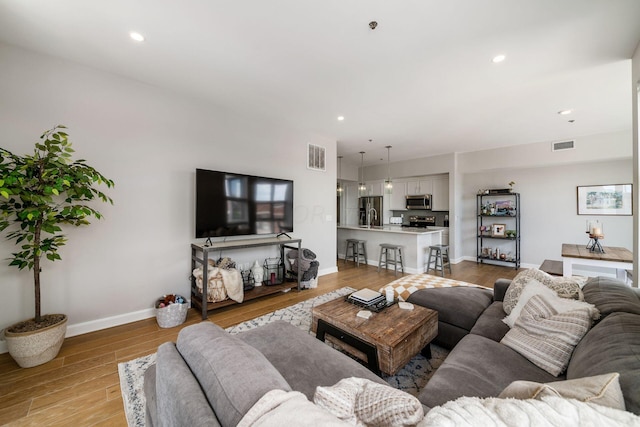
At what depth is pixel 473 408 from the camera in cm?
61

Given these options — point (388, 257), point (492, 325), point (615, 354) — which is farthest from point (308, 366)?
point (388, 257)

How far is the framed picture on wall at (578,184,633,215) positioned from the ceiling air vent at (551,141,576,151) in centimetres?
90

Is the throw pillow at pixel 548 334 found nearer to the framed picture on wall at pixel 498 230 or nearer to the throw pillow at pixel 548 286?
the throw pillow at pixel 548 286

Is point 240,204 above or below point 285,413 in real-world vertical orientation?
above

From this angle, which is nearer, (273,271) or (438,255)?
(273,271)

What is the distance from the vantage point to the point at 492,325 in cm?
182

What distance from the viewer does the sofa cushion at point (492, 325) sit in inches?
67.9

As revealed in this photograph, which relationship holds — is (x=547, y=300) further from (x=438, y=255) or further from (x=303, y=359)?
(x=438, y=255)

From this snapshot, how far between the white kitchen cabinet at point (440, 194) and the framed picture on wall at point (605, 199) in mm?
2434

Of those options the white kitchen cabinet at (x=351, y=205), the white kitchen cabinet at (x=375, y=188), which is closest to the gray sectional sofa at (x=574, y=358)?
the white kitchen cabinet at (x=375, y=188)

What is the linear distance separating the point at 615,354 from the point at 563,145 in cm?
557

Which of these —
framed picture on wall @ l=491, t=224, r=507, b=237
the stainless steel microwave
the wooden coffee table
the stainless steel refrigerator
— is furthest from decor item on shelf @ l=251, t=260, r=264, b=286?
framed picture on wall @ l=491, t=224, r=507, b=237

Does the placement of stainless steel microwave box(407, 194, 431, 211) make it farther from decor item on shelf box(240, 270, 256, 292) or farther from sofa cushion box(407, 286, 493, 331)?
decor item on shelf box(240, 270, 256, 292)

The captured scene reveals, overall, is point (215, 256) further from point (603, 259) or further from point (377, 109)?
point (603, 259)
